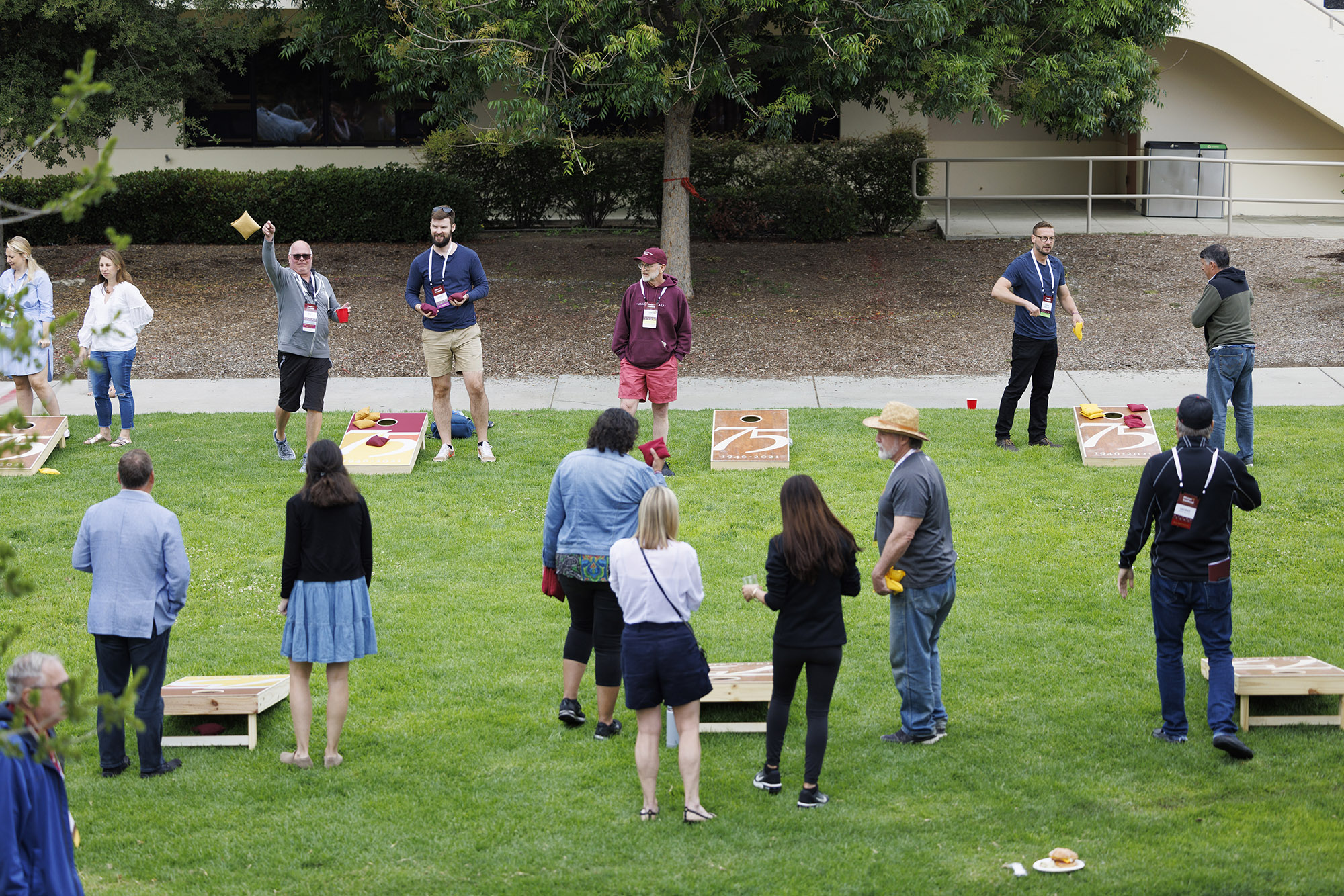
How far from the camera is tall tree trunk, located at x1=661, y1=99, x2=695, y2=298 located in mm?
16906

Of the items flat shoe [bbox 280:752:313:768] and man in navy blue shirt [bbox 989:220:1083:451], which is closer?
flat shoe [bbox 280:752:313:768]

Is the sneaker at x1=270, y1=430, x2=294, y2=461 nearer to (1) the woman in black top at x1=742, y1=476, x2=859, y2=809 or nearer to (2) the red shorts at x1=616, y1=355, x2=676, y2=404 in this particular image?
(2) the red shorts at x1=616, y1=355, x2=676, y2=404

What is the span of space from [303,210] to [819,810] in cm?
1740

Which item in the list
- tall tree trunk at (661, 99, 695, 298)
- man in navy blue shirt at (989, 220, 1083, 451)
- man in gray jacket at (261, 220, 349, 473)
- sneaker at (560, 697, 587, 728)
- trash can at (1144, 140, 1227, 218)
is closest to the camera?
sneaker at (560, 697, 587, 728)

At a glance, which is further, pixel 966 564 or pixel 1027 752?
pixel 966 564

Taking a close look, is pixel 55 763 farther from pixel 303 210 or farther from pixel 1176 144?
pixel 1176 144

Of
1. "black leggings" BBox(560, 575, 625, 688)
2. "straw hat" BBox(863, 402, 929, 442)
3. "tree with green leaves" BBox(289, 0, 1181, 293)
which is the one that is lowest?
"black leggings" BBox(560, 575, 625, 688)

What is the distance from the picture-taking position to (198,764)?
6375 mm

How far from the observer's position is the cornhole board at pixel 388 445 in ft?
36.7

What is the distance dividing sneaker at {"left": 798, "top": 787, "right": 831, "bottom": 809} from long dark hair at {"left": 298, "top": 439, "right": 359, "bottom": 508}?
8.42 ft

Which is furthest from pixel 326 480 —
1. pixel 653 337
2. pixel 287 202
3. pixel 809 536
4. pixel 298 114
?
pixel 298 114

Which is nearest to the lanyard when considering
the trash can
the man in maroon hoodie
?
the man in maroon hoodie

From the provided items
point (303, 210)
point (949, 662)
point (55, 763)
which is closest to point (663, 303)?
point (949, 662)

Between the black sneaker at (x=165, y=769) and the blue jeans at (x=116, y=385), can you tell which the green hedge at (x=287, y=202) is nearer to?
the blue jeans at (x=116, y=385)
